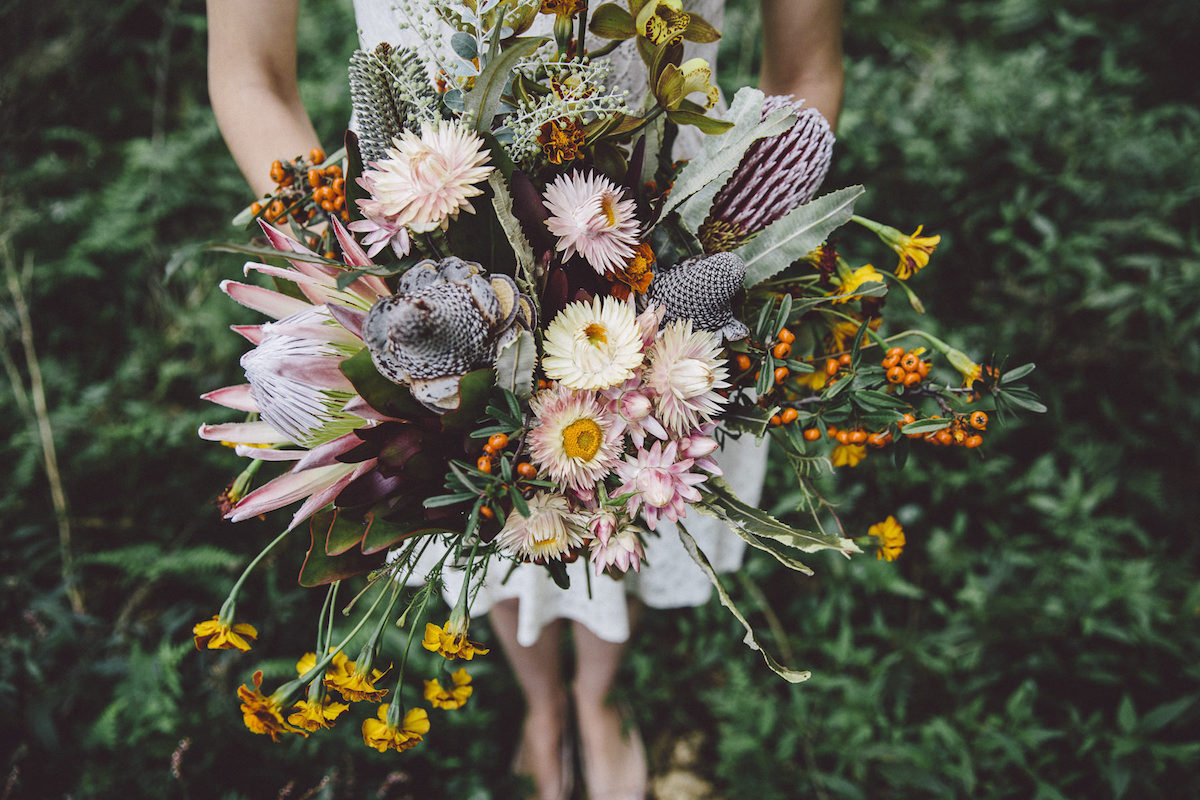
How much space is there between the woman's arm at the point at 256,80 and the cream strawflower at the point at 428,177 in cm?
40

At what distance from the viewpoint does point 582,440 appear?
1.86 ft

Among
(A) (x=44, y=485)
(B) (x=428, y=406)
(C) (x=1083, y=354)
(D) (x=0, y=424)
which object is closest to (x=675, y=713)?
(B) (x=428, y=406)

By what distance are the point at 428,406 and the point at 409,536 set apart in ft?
0.35

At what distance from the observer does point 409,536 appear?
0.55 meters

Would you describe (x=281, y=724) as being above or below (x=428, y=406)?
below

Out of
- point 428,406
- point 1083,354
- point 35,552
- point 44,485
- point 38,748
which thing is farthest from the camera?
point 1083,354

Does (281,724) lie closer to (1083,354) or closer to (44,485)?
(44,485)

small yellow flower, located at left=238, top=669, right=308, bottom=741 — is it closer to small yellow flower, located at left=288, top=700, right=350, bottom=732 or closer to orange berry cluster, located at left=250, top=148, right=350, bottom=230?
small yellow flower, located at left=288, top=700, right=350, bottom=732

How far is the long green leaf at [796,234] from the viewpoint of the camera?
1.94ft

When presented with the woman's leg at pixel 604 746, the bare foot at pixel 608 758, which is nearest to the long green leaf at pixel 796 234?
the woman's leg at pixel 604 746

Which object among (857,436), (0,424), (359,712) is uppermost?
(857,436)

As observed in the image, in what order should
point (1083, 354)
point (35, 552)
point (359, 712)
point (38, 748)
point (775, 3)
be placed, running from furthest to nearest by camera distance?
point (1083, 354), point (35, 552), point (359, 712), point (38, 748), point (775, 3)

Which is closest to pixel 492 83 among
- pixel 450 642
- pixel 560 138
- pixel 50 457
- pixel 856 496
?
pixel 560 138

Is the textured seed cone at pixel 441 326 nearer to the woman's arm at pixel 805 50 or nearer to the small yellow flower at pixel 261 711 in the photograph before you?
the small yellow flower at pixel 261 711
